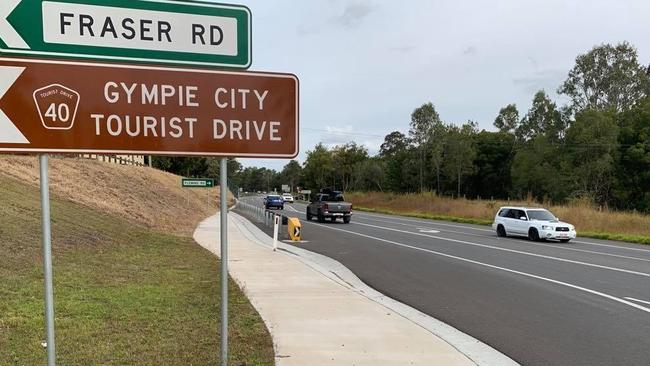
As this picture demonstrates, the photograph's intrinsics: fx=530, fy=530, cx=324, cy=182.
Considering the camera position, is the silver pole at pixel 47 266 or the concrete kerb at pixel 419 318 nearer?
the silver pole at pixel 47 266

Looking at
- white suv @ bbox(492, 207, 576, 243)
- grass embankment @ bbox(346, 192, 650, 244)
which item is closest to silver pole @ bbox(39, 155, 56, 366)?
white suv @ bbox(492, 207, 576, 243)

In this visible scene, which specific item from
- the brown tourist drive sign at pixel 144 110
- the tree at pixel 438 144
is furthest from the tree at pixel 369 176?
the brown tourist drive sign at pixel 144 110

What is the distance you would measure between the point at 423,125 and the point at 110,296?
276ft

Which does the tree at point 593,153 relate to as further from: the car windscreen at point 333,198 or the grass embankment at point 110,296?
the grass embankment at point 110,296

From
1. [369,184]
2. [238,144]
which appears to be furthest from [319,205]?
[369,184]

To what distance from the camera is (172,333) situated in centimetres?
629

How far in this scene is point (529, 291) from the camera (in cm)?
1008

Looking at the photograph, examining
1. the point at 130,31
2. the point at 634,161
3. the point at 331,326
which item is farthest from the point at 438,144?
the point at 130,31

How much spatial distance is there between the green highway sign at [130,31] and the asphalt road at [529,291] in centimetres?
470

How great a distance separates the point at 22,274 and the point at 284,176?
164701mm

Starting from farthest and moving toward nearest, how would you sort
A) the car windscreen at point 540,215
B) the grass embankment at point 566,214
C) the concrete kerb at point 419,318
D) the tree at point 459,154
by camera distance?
the tree at point 459,154
the grass embankment at point 566,214
the car windscreen at point 540,215
the concrete kerb at point 419,318

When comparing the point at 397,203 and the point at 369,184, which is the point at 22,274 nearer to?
the point at 397,203

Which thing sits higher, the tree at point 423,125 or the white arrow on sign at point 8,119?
the tree at point 423,125

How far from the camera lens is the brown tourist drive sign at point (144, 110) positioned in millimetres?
3404
